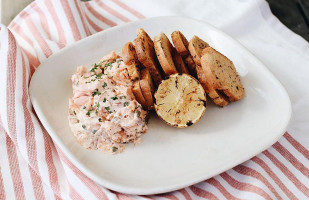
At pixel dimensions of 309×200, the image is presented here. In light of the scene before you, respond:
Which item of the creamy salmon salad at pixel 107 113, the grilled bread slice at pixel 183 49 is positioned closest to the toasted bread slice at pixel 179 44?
the grilled bread slice at pixel 183 49

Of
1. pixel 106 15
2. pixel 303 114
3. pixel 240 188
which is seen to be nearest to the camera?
pixel 240 188

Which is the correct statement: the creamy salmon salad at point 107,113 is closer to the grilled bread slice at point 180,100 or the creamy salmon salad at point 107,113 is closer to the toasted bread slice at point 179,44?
the grilled bread slice at point 180,100

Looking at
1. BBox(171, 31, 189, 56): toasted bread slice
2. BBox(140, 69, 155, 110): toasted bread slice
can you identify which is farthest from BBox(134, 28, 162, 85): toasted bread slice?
BBox(171, 31, 189, 56): toasted bread slice

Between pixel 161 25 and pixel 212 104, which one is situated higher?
pixel 161 25

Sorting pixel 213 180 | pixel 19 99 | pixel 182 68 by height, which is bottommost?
pixel 213 180

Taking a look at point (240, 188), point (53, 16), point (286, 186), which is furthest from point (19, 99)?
point (286, 186)

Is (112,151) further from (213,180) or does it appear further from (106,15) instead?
(106,15)

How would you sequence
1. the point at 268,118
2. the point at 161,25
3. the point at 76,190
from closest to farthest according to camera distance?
the point at 76,190
the point at 268,118
the point at 161,25
